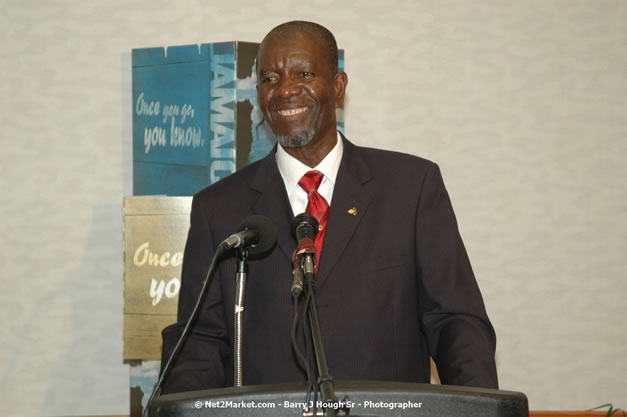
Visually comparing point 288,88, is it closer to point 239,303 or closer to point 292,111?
point 292,111

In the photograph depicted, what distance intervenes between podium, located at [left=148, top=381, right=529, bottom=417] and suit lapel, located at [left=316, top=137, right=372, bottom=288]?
0.85m

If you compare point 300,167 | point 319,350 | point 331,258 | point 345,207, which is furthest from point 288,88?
point 319,350

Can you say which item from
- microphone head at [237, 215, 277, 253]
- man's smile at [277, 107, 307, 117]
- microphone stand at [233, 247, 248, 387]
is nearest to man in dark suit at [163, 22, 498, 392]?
man's smile at [277, 107, 307, 117]

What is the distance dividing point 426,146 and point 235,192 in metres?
1.37

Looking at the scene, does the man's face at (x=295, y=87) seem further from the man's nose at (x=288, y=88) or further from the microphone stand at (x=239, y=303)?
the microphone stand at (x=239, y=303)

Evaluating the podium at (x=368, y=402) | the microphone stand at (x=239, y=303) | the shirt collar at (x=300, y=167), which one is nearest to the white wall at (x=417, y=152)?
the shirt collar at (x=300, y=167)

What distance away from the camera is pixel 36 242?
123 inches

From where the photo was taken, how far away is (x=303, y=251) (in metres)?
1.18

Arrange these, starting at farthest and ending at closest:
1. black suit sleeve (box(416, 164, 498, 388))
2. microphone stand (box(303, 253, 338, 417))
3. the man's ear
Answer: the man's ear
black suit sleeve (box(416, 164, 498, 388))
microphone stand (box(303, 253, 338, 417))

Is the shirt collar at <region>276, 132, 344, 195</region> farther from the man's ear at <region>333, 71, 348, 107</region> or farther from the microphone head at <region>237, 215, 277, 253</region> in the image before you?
the microphone head at <region>237, 215, 277, 253</region>

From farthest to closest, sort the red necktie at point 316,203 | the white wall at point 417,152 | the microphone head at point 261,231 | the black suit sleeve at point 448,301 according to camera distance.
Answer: the white wall at point 417,152
the red necktie at point 316,203
the black suit sleeve at point 448,301
the microphone head at point 261,231

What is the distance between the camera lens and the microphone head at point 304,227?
4.19 ft

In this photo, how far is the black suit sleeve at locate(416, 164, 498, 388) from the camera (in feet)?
5.28

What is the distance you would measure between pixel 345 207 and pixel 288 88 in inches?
14.9
